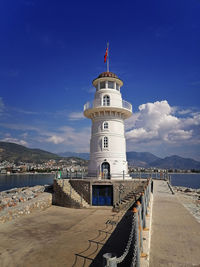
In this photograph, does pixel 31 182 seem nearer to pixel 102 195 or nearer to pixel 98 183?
pixel 102 195

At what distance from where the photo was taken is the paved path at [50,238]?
7.55 m

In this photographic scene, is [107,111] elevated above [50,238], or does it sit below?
above

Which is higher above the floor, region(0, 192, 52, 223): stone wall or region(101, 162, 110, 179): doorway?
region(101, 162, 110, 179): doorway

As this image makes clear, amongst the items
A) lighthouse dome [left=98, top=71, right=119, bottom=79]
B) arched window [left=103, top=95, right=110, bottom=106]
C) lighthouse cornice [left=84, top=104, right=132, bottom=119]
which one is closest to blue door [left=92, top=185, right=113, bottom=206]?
lighthouse cornice [left=84, top=104, right=132, bottom=119]

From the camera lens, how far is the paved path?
7.55 metres

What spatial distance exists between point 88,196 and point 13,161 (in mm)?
159487

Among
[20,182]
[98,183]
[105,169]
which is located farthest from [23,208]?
[20,182]

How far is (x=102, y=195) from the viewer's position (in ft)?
62.6

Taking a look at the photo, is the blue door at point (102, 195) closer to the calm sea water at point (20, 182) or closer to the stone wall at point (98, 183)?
the stone wall at point (98, 183)

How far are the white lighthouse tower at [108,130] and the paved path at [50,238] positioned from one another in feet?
19.7

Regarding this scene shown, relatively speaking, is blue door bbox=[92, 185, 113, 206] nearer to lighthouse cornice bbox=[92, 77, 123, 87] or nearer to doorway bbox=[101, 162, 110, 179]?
doorway bbox=[101, 162, 110, 179]

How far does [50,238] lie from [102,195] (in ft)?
31.2

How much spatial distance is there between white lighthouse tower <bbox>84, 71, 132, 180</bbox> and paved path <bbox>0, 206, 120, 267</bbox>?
6.02 m

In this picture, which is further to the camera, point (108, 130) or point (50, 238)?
point (108, 130)
